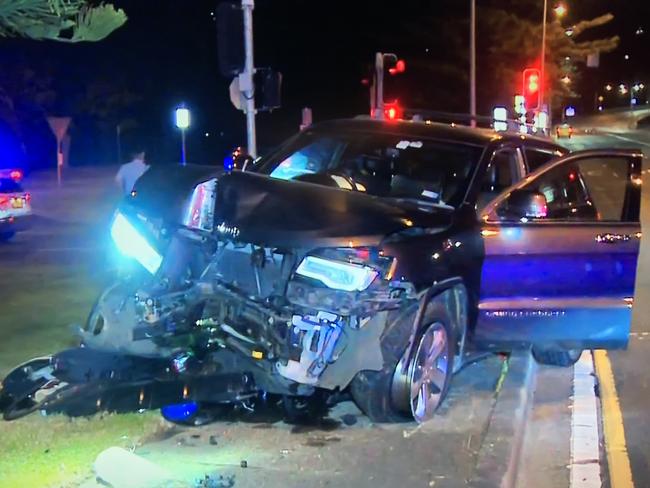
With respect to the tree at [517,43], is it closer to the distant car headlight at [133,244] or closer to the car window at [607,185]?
the car window at [607,185]

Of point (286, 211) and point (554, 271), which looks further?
point (554, 271)

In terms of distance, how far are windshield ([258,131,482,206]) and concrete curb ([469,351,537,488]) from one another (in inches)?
54.6

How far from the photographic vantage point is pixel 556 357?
7379 mm

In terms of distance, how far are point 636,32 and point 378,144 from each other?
10826cm

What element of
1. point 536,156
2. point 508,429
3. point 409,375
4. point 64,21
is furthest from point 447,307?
point 64,21

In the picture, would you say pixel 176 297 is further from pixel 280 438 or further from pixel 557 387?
pixel 557 387

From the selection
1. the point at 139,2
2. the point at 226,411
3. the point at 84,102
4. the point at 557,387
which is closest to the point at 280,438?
the point at 226,411

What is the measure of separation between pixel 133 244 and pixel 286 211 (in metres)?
1.24

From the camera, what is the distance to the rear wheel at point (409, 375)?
17.7 ft

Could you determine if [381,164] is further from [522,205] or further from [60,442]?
[60,442]

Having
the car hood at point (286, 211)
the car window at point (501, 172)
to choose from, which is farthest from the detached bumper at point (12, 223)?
the car window at point (501, 172)

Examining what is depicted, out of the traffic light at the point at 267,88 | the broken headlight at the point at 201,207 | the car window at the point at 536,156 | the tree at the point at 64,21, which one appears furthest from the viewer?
the traffic light at the point at 267,88

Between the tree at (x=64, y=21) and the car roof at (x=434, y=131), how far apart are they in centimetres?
300

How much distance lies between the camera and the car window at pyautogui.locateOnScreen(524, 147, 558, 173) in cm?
703
